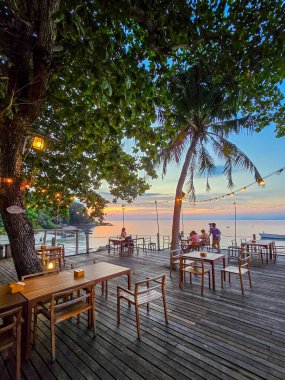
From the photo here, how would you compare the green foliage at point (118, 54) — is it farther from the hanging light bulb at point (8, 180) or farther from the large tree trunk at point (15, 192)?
the hanging light bulb at point (8, 180)

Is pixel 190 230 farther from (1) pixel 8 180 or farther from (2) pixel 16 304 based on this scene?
(2) pixel 16 304

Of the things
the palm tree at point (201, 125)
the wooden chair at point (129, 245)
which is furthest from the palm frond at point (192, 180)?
the wooden chair at point (129, 245)

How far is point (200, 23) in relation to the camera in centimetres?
284

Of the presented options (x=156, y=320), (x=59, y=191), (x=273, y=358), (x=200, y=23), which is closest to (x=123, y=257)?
(x=59, y=191)

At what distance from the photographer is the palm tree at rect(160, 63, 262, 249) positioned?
19.2 ft

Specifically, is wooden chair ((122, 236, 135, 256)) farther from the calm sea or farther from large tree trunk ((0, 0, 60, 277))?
large tree trunk ((0, 0, 60, 277))

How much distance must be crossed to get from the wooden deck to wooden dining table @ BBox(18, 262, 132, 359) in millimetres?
577

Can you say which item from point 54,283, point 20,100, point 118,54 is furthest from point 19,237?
point 118,54

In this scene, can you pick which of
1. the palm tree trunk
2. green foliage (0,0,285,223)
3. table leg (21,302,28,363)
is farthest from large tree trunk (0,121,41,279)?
the palm tree trunk

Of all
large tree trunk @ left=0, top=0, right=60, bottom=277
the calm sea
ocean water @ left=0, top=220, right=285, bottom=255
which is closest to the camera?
large tree trunk @ left=0, top=0, right=60, bottom=277

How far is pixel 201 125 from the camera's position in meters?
6.42

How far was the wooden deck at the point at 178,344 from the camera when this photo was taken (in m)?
2.04

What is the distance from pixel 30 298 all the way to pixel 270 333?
11.3 ft

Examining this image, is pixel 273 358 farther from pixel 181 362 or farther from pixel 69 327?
pixel 69 327
